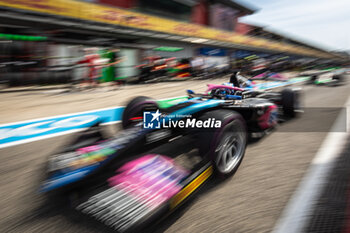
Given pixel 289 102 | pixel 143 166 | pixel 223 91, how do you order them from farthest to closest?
pixel 223 91, pixel 289 102, pixel 143 166

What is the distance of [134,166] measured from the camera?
1693mm

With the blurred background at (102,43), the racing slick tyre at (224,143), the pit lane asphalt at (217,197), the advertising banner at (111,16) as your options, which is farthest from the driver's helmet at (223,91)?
the advertising banner at (111,16)

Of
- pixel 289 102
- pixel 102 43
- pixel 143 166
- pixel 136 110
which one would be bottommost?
pixel 143 166

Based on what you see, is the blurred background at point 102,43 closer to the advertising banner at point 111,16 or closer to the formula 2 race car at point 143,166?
the advertising banner at point 111,16

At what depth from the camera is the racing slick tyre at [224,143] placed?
73.0 inches

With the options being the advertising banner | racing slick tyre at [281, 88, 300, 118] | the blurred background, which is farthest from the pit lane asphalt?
the advertising banner

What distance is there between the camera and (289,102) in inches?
156

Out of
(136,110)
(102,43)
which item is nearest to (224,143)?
(136,110)

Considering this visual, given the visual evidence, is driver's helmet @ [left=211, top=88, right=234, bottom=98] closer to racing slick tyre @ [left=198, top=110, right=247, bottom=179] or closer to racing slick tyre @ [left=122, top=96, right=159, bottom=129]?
racing slick tyre @ [left=122, top=96, right=159, bottom=129]

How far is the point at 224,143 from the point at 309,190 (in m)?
0.76

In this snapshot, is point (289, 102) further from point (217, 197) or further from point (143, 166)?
point (143, 166)

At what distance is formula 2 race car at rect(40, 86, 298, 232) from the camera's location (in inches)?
54.3

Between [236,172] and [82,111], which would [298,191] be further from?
[82,111]

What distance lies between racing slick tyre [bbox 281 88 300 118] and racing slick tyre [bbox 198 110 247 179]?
7.29ft
